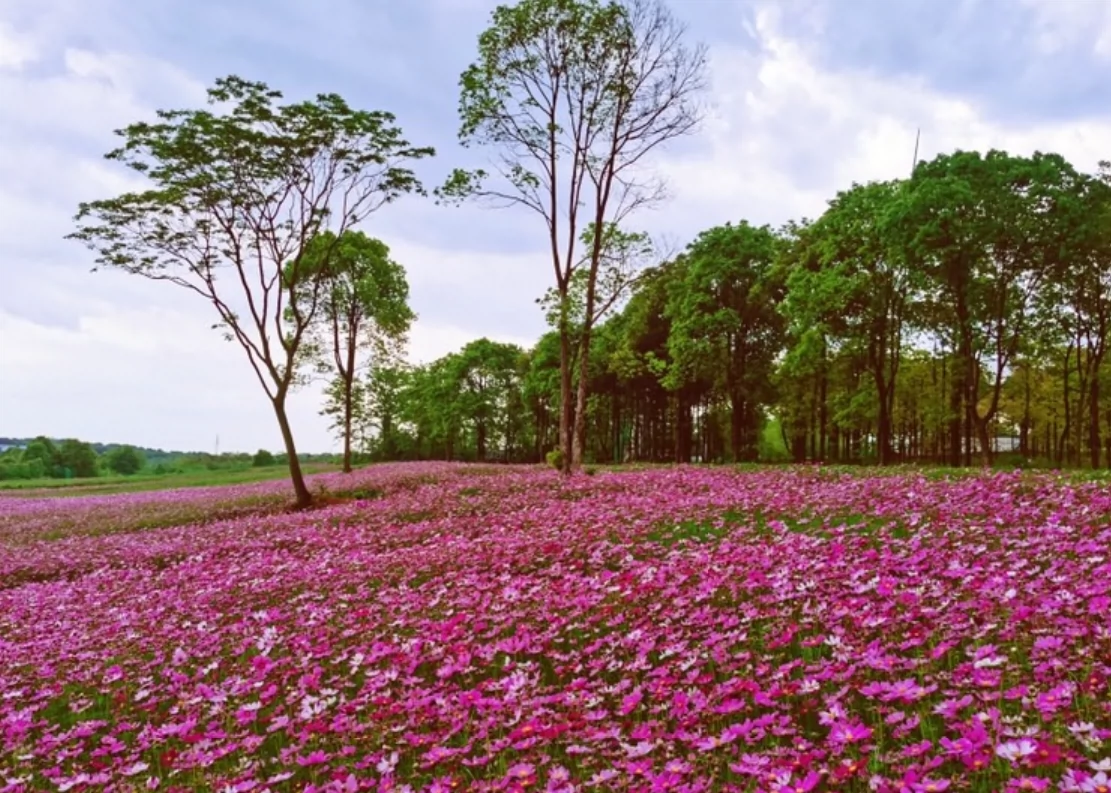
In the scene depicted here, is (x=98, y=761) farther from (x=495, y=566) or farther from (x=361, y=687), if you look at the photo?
(x=495, y=566)

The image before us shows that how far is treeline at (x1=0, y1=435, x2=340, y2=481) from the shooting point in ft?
294

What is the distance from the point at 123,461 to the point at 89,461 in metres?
7.37

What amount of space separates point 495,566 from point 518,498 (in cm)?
971

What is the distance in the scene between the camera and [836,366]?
48688 mm

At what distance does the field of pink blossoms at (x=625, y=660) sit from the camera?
448 cm

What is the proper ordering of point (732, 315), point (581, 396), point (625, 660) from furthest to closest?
1. point (732, 315)
2. point (581, 396)
3. point (625, 660)

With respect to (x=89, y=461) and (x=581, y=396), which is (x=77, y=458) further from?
(x=581, y=396)

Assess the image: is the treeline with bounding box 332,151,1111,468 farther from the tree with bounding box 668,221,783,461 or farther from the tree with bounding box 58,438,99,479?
the tree with bounding box 58,438,99,479

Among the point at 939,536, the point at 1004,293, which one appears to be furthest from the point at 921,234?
the point at 939,536

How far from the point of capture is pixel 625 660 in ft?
22.3

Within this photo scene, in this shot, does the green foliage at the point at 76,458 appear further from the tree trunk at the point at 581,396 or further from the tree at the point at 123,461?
the tree trunk at the point at 581,396

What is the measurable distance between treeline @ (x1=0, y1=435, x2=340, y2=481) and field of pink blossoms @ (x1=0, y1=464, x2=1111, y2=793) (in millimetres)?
76916

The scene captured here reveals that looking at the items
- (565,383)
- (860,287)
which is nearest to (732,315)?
(860,287)

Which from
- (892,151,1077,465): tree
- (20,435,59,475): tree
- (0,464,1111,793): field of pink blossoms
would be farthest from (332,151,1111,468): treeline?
(20,435,59,475): tree
